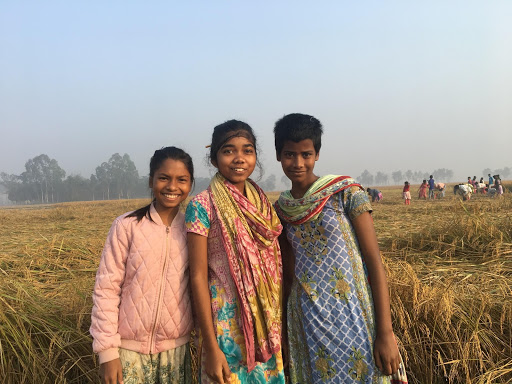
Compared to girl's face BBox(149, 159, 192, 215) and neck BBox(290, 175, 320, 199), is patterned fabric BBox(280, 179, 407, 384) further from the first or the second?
girl's face BBox(149, 159, 192, 215)

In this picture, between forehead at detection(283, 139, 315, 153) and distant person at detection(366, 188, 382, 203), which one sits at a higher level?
forehead at detection(283, 139, 315, 153)

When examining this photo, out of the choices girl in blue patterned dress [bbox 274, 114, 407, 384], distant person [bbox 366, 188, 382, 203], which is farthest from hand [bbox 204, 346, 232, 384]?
distant person [bbox 366, 188, 382, 203]

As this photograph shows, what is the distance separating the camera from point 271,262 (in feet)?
5.19

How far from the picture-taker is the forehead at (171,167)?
1680 millimetres

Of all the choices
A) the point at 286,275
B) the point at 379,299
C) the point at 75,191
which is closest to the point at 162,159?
the point at 286,275

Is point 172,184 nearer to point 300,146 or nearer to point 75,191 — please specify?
point 300,146

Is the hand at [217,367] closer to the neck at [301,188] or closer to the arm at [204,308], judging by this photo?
the arm at [204,308]

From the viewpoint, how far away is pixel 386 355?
4.70ft

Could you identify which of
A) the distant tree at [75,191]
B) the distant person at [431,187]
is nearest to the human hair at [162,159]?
the distant person at [431,187]

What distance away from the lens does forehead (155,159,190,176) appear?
66.1 inches

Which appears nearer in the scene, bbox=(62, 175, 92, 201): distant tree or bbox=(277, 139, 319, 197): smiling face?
bbox=(277, 139, 319, 197): smiling face

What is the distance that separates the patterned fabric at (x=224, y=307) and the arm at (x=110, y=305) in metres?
0.36

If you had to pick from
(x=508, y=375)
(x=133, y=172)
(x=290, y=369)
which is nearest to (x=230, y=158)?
(x=290, y=369)

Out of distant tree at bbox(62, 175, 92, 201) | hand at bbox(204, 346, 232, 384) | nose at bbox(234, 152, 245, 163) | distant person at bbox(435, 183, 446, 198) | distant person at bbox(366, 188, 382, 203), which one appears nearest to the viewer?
hand at bbox(204, 346, 232, 384)
